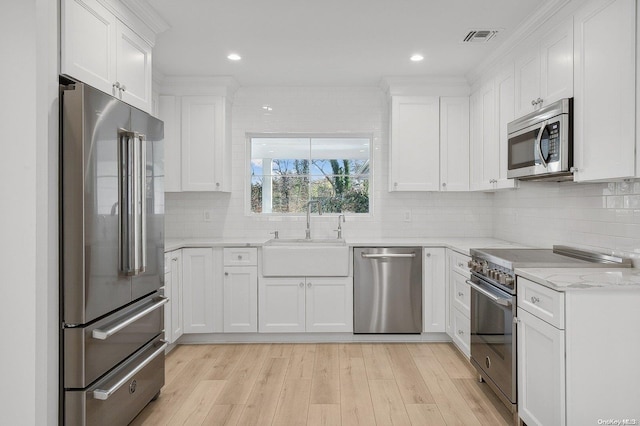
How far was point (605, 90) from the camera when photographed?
2.20 m

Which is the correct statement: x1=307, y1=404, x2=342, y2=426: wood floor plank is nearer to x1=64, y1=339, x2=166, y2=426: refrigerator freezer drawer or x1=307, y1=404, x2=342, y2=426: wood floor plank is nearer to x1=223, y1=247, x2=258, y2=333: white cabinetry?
x1=64, y1=339, x2=166, y2=426: refrigerator freezer drawer

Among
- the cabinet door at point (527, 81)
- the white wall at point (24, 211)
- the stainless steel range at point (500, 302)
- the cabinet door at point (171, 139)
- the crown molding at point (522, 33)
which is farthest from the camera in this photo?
the cabinet door at point (171, 139)

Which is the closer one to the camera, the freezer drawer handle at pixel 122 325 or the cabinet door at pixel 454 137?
the freezer drawer handle at pixel 122 325

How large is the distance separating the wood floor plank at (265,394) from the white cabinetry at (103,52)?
2.05 metres

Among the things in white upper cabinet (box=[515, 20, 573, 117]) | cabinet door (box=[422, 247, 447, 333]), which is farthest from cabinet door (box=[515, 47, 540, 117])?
cabinet door (box=[422, 247, 447, 333])

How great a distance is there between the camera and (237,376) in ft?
10.4

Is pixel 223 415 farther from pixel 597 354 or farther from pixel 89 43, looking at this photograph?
pixel 89 43

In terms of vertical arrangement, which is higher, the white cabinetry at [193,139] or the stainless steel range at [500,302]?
the white cabinetry at [193,139]

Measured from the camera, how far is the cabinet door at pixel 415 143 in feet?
13.9

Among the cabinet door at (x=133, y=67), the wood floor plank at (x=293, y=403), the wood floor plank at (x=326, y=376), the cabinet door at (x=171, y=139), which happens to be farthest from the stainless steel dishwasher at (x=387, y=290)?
the cabinet door at (x=133, y=67)

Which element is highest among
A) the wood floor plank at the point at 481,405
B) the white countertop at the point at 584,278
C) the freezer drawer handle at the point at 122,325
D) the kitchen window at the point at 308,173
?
the kitchen window at the point at 308,173

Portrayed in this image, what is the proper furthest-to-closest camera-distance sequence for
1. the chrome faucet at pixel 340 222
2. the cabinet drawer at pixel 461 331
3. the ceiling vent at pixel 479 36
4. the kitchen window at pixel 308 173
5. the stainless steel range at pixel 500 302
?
the kitchen window at pixel 308 173
the chrome faucet at pixel 340 222
the cabinet drawer at pixel 461 331
the ceiling vent at pixel 479 36
the stainless steel range at pixel 500 302

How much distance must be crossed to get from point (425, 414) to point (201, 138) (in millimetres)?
3135

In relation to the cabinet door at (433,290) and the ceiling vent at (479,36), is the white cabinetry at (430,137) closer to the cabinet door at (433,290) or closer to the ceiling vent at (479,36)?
the cabinet door at (433,290)
